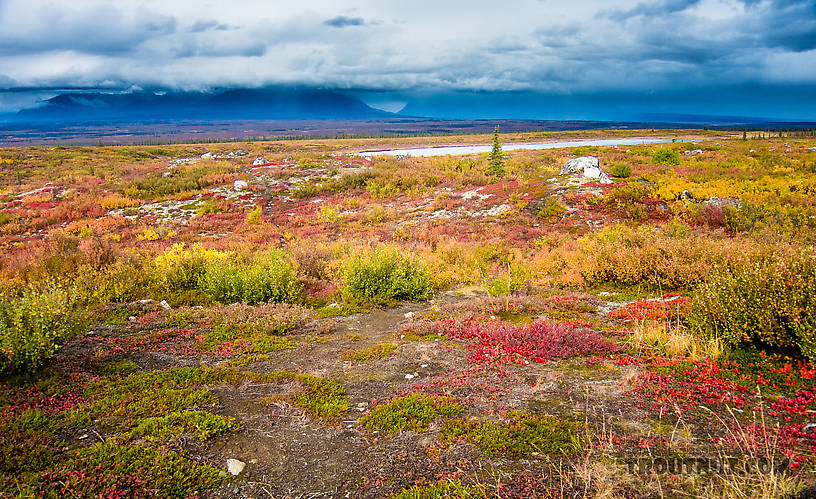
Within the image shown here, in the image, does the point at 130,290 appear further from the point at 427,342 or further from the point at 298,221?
the point at 298,221

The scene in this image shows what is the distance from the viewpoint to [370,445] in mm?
5180

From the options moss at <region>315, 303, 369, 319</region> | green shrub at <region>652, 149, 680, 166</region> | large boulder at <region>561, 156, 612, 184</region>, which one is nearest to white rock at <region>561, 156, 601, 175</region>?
large boulder at <region>561, 156, 612, 184</region>

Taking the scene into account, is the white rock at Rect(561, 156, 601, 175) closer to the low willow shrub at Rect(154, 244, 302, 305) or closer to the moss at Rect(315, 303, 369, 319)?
the moss at Rect(315, 303, 369, 319)

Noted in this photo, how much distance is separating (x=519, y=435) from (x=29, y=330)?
7.47 metres

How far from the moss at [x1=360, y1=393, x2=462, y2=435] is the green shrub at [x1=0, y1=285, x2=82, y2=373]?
15.4ft

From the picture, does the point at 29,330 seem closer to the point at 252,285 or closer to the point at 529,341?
the point at 252,285

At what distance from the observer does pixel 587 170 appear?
29.4m

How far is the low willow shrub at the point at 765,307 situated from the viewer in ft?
20.5

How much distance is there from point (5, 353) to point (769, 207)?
24540 millimetres

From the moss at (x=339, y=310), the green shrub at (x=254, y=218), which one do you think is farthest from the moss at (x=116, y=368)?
the green shrub at (x=254, y=218)

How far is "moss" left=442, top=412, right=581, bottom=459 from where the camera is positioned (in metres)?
4.86

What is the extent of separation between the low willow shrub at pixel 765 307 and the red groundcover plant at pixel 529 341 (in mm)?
1657

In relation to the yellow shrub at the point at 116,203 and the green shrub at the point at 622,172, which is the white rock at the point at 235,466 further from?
the yellow shrub at the point at 116,203

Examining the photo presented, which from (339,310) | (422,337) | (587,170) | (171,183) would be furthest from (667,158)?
(171,183)
